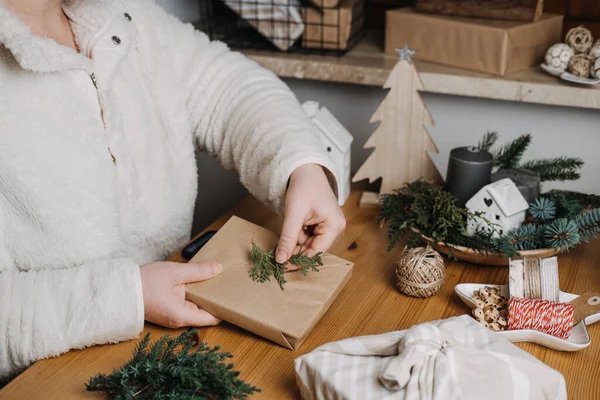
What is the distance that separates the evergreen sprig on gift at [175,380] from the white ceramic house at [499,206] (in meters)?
0.53

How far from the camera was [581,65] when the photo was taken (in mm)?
1303

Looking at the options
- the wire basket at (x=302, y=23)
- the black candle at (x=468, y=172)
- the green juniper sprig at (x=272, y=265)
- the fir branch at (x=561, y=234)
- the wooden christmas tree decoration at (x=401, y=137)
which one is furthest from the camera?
the wire basket at (x=302, y=23)

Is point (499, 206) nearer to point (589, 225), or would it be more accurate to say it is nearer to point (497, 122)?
point (589, 225)

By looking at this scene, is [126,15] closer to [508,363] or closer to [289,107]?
[289,107]

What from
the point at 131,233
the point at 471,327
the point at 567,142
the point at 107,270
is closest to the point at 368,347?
the point at 471,327

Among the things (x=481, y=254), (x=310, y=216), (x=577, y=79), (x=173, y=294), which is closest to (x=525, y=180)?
(x=481, y=254)

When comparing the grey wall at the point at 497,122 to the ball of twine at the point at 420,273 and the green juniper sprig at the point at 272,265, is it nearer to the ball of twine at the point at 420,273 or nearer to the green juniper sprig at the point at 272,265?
the ball of twine at the point at 420,273

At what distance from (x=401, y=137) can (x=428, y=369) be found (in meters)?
0.68

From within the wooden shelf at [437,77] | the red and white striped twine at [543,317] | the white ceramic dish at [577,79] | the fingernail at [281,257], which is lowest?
the red and white striped twine at [543,317]

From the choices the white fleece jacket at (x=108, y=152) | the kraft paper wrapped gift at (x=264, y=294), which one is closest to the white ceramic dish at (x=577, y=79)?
the white fleece jacket at (x=108, y=152)

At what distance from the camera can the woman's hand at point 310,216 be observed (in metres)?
0.93

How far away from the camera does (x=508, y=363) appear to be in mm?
676

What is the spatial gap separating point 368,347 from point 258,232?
32cm

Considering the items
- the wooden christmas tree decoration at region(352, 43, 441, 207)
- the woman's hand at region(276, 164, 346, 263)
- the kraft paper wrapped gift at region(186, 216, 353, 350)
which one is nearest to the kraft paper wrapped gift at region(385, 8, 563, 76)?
the wooden christmas tree decoration at region(352, 43, 441, 207)
